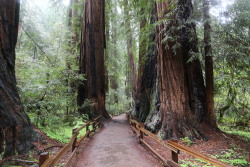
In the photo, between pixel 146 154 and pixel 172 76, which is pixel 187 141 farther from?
pixel 172 76

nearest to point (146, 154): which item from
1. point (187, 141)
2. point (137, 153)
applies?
point (137, 153)

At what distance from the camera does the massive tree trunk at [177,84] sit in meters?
6.96

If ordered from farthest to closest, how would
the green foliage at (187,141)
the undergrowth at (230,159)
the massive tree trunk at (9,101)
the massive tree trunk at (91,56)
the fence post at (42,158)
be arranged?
the massive tree trunk at (91,56)
the green foliage at (187,141)
the undergrowth at (230,159)
the massive tree trunk at (9,101)
the fence post at (42,158)

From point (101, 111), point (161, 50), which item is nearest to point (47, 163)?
point (161, 50)

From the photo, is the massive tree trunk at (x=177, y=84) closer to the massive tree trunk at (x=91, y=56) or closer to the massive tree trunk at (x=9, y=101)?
the massive tree trunk at (x=9, y=101)

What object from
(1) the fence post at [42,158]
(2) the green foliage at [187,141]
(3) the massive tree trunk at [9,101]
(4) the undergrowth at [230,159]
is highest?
(3) the massive tree trunk at [9,101]

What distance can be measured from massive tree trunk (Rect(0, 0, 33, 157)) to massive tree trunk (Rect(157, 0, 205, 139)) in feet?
16.6

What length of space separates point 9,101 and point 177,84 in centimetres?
609

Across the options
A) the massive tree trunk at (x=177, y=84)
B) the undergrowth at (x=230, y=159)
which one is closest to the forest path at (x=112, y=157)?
the undergrowth at (x=230, y=159)

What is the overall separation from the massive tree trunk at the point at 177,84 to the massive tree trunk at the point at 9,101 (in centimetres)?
506

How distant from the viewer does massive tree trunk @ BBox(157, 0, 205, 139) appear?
696cm

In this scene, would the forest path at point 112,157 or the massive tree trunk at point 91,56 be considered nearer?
the forest path at point 112,157

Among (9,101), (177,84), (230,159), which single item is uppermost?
(177,84)

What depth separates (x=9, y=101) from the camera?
14.2 ft
